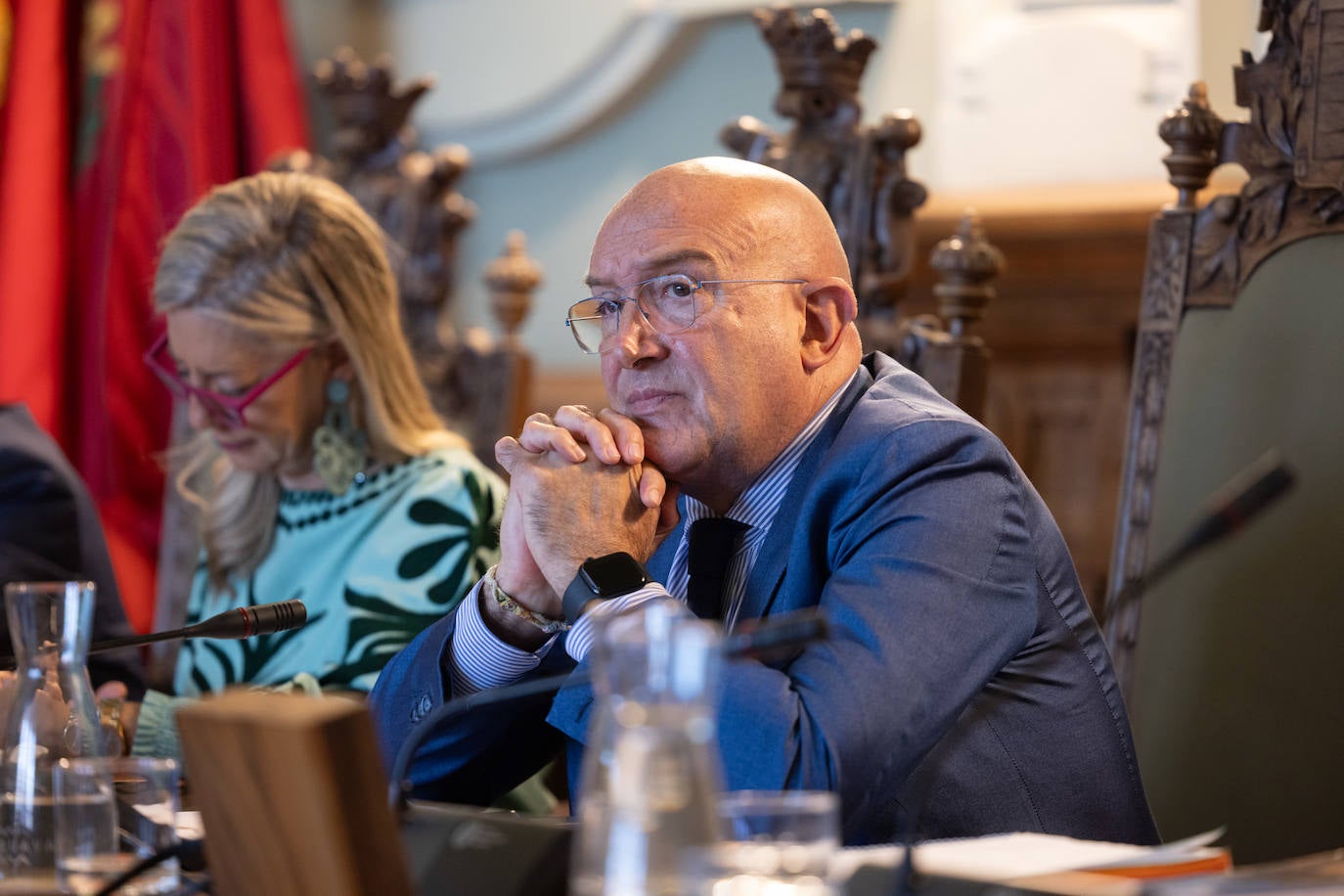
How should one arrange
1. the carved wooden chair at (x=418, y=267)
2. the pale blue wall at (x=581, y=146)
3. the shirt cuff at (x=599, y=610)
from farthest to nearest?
the pale blue wall at (x=581, y=146)
the carved wooden chair at (x=418, y=267)
the shirt cuff at (x=599, y=610)

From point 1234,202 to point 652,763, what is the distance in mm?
1196

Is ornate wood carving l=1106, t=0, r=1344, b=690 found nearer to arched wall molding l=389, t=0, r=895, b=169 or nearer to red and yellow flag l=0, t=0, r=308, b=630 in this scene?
arched wall molding l=389, t=0, r=895, b=169

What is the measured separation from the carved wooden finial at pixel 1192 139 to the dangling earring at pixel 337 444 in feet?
3.62

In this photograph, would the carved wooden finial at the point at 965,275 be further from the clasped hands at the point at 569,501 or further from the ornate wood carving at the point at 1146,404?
the clasped hands at the point at 569,501

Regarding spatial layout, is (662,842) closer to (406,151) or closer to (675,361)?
(675,361)

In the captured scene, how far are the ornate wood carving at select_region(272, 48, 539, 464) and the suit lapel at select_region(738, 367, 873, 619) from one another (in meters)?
1.05

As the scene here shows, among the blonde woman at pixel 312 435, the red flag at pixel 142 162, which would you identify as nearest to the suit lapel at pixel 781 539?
the blonde woman at pixel 312 435

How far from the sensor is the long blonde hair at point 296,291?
2039 millimetres

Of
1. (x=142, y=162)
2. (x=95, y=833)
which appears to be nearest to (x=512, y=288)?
(x=142, y=162)

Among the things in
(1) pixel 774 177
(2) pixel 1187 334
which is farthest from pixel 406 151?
(2) pixel 1187 334

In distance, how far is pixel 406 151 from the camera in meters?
2.54

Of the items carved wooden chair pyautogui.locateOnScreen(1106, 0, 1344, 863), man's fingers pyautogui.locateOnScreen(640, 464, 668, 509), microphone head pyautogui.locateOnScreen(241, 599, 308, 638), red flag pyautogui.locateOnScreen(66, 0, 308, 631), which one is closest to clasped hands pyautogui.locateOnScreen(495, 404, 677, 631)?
man's fingers pyautogui.locateOnScreen(640, 464, 668, 509)

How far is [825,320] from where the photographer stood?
144cm

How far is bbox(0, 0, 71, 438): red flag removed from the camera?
2.98 m
